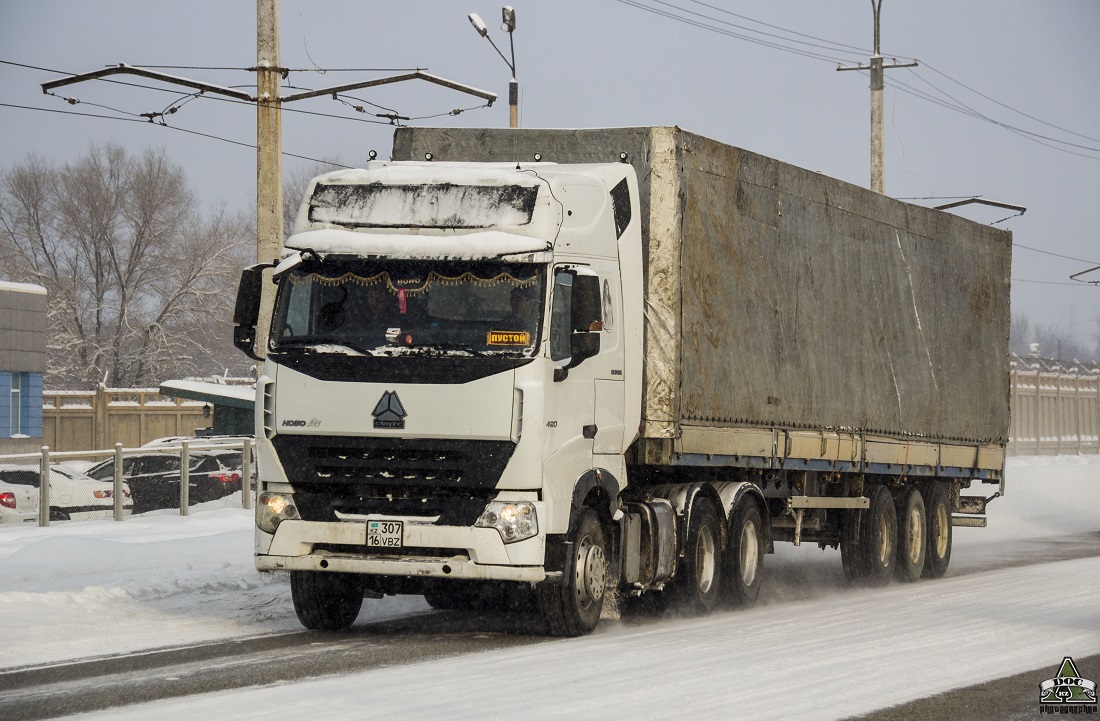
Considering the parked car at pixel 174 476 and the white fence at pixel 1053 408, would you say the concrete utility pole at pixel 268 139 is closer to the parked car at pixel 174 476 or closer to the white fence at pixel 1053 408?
the parked car at pixel 174 476

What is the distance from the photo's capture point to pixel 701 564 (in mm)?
14047

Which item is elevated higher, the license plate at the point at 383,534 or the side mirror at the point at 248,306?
the side mirror at the point at 248,306

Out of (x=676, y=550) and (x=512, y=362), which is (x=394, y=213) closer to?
(x=512, y=362)

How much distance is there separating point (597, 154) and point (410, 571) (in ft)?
14.5

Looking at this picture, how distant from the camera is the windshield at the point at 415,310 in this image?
11.0m

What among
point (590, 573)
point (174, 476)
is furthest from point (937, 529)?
point (174, 476)

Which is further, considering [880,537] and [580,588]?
[880,537]

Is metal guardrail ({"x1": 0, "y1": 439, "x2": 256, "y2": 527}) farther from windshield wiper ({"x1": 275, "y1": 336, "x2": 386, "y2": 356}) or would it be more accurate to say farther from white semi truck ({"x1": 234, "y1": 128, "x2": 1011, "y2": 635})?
windshield wiper ({"x1": 275, "y1": 336, "x2": 386, "y2": 356})

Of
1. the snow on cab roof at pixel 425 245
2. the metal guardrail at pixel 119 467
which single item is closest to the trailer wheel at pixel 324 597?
the snow on cab roof at pixel 425 245

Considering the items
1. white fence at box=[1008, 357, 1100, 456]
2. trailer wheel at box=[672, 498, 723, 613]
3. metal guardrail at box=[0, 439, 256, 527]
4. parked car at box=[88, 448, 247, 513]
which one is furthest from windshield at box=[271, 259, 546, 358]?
white fence at box=[1008, 357, 1100, 456]

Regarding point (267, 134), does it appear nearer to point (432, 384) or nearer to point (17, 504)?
point (432, 384)

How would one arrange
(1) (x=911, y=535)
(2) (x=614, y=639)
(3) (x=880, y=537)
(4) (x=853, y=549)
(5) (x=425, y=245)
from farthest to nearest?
(1) (x=911, y=535) → (3) (x=880, y=537) → (4) (x=853, y=549) → (2) (x=614, y=639) → (5) (x=425, y=245)

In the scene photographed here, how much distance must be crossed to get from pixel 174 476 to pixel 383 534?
576 inches

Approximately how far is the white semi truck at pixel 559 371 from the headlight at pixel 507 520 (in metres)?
0.02
